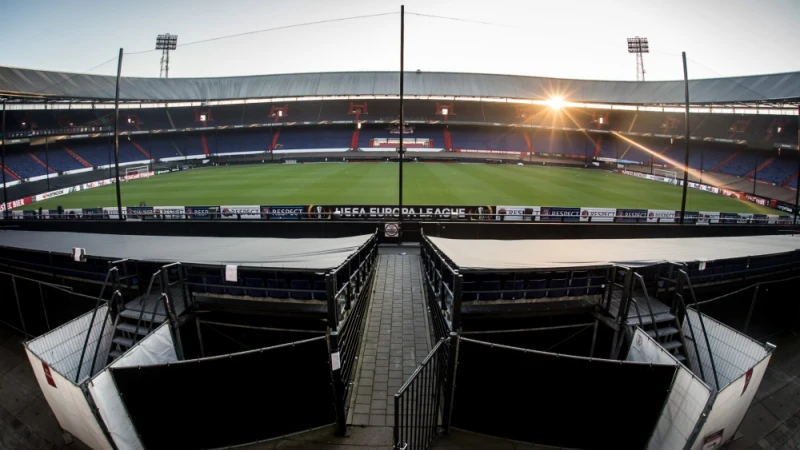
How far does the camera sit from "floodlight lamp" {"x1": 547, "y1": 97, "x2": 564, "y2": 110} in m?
54.8

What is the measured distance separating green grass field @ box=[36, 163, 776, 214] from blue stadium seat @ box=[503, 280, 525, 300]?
48.9 ft

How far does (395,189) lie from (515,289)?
807 inches

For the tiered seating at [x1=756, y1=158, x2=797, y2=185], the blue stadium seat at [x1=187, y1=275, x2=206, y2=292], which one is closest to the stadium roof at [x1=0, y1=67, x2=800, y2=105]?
the tiered seating at [x1=756, y1=158, x2=797, y2=185]

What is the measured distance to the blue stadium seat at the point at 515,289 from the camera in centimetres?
772

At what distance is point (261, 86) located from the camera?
5722 cm

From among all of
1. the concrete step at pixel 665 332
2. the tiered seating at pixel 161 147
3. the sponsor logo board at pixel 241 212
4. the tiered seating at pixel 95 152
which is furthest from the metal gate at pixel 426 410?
the tiered seating at pixel 161 147

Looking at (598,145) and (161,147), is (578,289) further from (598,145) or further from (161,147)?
(161,147)

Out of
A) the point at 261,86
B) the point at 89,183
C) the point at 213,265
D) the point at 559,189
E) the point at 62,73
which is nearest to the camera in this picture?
the point at 213,265

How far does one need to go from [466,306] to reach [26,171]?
50.0 m

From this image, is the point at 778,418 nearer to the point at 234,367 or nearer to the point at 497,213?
the point at 234,367


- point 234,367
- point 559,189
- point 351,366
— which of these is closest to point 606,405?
point 351,366

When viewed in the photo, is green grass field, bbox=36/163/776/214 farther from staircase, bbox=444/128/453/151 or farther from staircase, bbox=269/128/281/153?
staircase, bbox=444/128/453/151

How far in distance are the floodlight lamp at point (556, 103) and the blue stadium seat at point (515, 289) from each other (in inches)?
2143

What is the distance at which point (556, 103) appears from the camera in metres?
55.3
